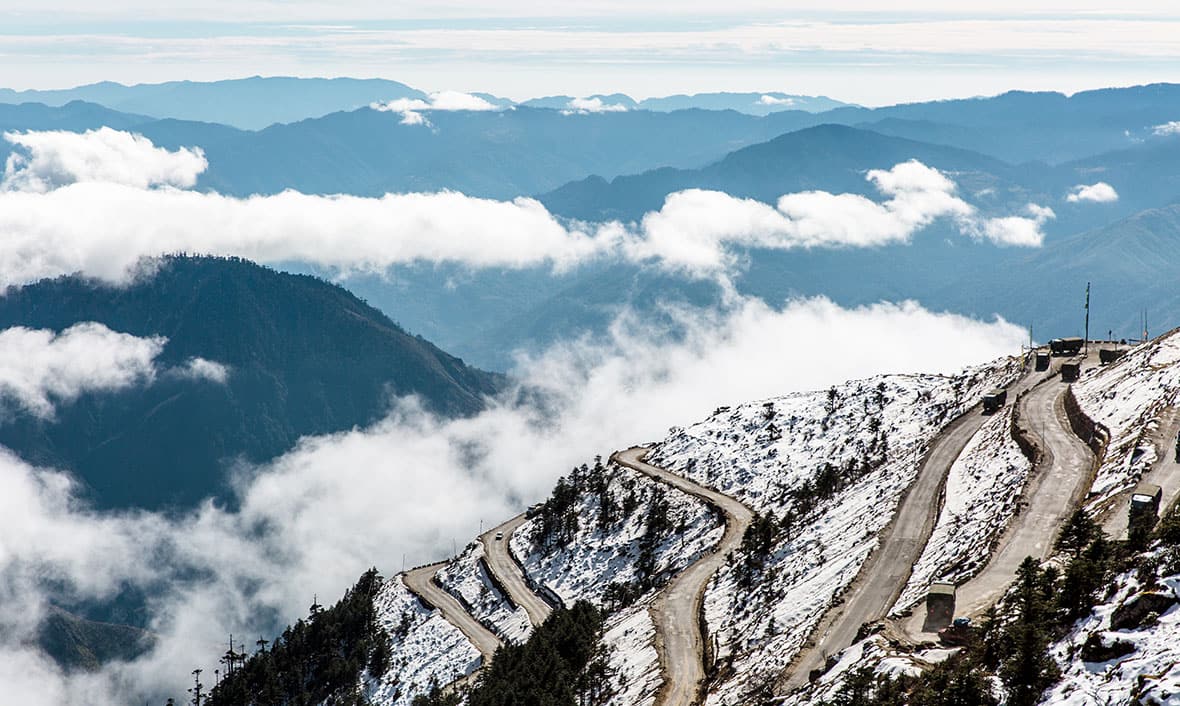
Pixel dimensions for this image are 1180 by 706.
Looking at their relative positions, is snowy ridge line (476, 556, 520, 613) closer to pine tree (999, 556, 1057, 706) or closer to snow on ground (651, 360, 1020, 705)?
snow on ground (651, 360, 1020, 705)

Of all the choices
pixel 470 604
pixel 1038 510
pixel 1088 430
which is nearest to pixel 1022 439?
pixel 1088 430

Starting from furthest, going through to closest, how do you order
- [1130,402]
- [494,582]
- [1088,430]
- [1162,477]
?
[494,582]
[1088,430]
[1130,402]
[1162,477]

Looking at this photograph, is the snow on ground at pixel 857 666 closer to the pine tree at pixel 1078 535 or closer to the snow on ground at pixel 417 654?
the pine tree at pixel 1078 535

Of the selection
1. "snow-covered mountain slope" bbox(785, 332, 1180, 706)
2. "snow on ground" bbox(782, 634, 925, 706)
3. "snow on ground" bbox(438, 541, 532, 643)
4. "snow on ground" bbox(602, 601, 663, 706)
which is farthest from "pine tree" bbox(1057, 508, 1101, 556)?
"snow on ground" bbox(438, 541, 532, 643)

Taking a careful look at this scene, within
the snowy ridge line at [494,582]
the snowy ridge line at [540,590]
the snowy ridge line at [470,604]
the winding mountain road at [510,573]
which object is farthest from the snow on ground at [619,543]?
the snowy ridge line at [470,604]

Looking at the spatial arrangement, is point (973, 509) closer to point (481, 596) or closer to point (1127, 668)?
point (1127, 668)

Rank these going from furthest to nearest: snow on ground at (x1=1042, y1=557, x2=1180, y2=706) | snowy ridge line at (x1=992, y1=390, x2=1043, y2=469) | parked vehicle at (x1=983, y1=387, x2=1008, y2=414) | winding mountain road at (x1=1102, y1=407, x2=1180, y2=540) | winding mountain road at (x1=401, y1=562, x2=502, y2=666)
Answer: winding mountain road at (x1=401, y1=562, x2=502, y2=666)
parked vehicle at (x1=983, y1=387, x2=1008, y2=414)
snowy ridge line at (x1=992, y1=390, x2=1043, y2=469)
winding mountain road at (x1=1102, y1=407, x2=1180, y2=540)
snow on ground at (x1=1042, y1=557, x2=1180, y2=706)

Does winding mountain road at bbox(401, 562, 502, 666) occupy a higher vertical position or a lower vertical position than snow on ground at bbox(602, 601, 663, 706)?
lower
